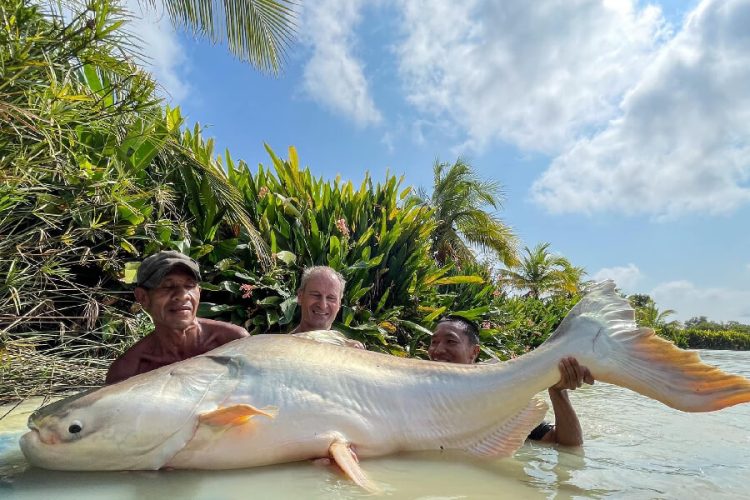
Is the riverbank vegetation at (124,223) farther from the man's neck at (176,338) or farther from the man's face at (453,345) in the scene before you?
the man's face at (453,345)

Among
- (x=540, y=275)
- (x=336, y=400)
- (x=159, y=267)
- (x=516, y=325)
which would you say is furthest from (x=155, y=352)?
(x=540, y=275)

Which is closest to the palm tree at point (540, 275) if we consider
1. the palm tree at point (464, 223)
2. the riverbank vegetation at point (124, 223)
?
the palm tree at point (464, 223)

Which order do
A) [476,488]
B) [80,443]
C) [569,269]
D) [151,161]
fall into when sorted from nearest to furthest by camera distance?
[80,443] → [476,488] → [151,161] → [569,269]

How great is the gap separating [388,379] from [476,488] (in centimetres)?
71

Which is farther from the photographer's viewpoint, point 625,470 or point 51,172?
point 51,172

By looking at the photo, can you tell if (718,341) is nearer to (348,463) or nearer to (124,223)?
(124,223)

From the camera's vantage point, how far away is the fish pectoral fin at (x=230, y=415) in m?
2.35

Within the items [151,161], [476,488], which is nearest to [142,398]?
[476,488]

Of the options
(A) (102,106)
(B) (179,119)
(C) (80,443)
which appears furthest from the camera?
(B) (179,119)

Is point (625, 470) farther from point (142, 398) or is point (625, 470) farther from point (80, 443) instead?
point (80, 443)

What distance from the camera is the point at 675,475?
3.02m

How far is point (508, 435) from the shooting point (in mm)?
3090

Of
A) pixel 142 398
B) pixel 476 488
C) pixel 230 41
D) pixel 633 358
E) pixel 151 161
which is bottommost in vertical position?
pixel 476 488

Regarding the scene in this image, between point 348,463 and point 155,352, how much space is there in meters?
1.68
